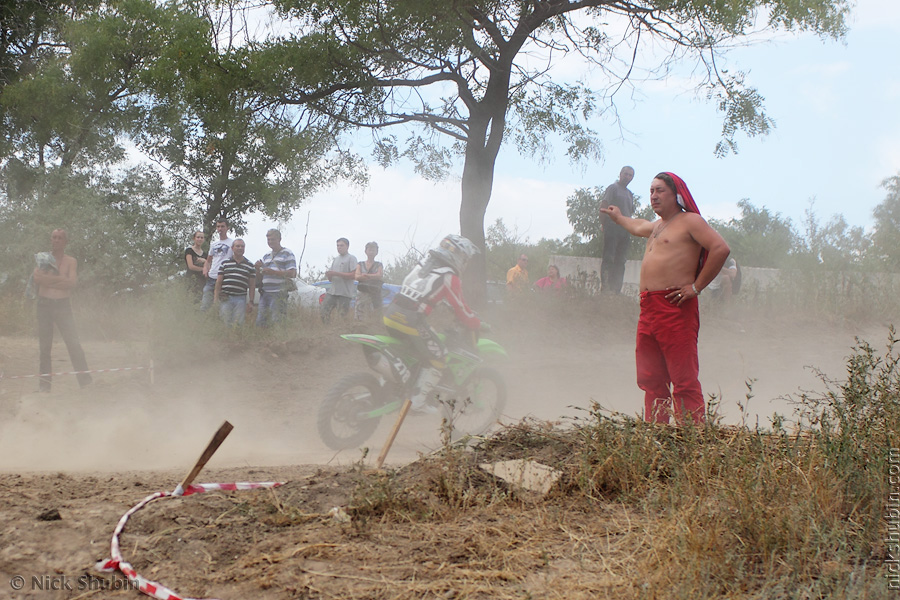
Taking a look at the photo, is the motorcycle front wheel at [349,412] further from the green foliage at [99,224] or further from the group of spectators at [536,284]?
the green foliage at [99,224]

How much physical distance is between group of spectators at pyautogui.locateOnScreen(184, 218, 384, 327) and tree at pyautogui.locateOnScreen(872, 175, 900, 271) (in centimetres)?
2861

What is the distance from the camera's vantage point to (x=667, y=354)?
5.23 meters

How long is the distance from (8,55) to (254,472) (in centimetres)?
2013

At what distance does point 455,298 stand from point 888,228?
46219 mm

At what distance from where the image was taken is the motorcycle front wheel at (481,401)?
7.49 metres

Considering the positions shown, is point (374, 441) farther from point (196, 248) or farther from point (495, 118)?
point (495, 118)

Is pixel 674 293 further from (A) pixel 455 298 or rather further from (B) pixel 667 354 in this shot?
(A) pixel 455 298

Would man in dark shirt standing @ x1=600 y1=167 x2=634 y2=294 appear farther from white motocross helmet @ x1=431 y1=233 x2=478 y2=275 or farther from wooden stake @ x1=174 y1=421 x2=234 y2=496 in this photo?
wooden stake @ x1=174 y1=421 x2=234 y2=496

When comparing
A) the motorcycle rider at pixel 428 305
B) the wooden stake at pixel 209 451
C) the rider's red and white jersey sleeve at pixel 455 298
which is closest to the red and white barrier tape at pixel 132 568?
the wooden stake at pixel 209 451

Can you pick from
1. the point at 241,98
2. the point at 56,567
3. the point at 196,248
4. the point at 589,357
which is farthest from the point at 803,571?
the point at 241,98

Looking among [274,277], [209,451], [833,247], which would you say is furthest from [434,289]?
[833,247]

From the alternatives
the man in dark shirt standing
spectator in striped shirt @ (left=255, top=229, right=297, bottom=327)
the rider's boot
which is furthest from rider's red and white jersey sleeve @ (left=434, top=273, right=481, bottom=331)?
the man in dark shirt standing

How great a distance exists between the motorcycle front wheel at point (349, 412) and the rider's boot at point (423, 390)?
0.35 m

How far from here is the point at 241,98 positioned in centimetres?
1240
